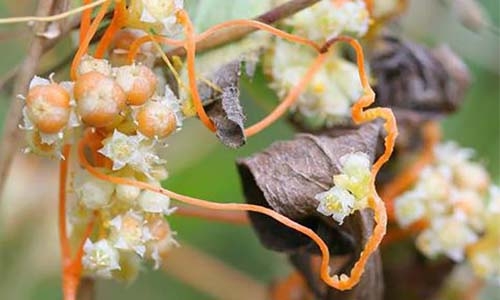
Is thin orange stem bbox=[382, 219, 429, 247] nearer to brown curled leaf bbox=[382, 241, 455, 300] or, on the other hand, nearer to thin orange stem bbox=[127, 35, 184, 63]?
brown curled leaf bbox=[382, 241, 455, 300]

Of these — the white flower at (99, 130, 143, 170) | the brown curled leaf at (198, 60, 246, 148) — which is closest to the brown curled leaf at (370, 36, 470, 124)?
the brown curled leaf at (198, 60, 246, 148)

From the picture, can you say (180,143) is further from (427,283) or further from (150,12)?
(150,12)

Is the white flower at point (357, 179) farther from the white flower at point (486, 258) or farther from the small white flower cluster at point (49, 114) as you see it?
the white flower at point (486, 258)

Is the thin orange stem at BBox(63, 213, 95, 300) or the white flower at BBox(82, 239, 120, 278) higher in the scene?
the white flower at BBox(82, 239, 120, 278)

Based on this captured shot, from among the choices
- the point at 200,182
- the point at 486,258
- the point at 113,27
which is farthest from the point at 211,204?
the point at 200,182

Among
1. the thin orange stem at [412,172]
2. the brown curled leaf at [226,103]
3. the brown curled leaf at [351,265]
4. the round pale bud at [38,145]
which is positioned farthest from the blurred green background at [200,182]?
the round pale bud at [38,145]

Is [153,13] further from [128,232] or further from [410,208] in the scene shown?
[410,208]

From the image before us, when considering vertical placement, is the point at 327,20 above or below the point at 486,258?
above
